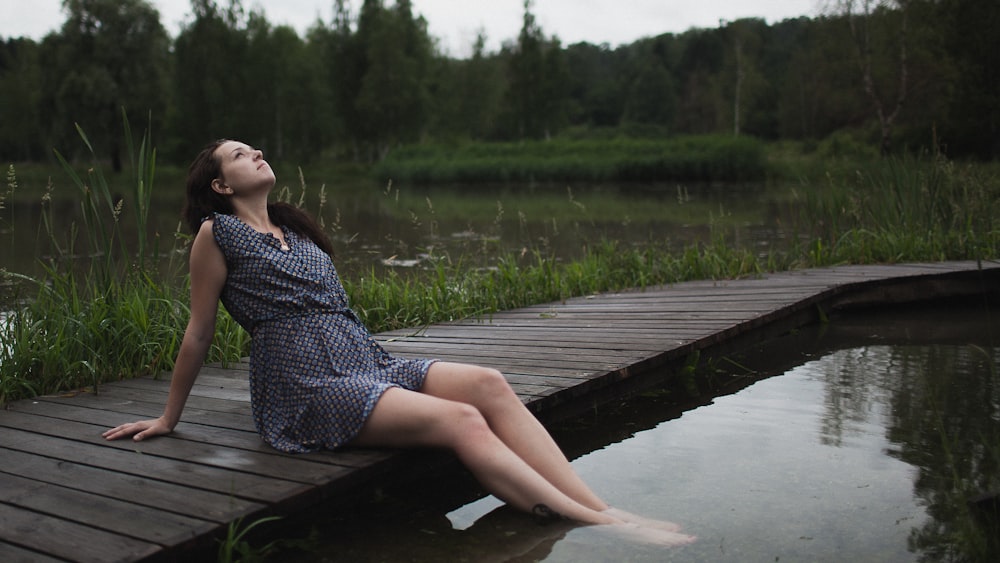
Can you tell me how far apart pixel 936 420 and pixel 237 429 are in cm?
234

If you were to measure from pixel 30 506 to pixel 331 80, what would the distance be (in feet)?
117

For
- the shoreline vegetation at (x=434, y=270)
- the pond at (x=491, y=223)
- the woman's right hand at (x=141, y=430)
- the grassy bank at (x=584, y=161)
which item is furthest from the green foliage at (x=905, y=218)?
the grassy bank at (x=584, y=161)

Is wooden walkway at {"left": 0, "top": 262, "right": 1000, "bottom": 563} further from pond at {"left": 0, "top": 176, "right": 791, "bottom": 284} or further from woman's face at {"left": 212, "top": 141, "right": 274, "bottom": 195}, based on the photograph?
pond at {"left": 0, "top": 176, "right": 791, "bottom": 284}

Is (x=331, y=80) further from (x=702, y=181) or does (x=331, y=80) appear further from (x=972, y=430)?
(x=972, y=430)

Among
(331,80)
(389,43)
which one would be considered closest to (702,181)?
(389,43)

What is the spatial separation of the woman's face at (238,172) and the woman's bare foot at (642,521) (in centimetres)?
128

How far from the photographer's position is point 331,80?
1411 inches

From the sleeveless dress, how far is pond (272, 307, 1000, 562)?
25 centimetres

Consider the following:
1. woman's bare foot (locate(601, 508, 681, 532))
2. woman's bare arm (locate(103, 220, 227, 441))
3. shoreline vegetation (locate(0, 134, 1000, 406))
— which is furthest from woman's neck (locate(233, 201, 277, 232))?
woman's bare foot (locate(601, 508, 681, 532))

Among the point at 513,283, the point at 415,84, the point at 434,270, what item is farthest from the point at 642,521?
the point at 415,84

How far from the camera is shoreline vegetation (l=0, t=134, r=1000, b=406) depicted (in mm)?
3156

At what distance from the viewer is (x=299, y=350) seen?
2244 millimetres

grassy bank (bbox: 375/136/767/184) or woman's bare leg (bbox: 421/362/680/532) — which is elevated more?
grassy bank (bbox: 375/136/767/184)

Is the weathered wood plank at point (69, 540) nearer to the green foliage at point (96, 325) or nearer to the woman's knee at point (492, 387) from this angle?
the woman's knee at point (492, 387)
